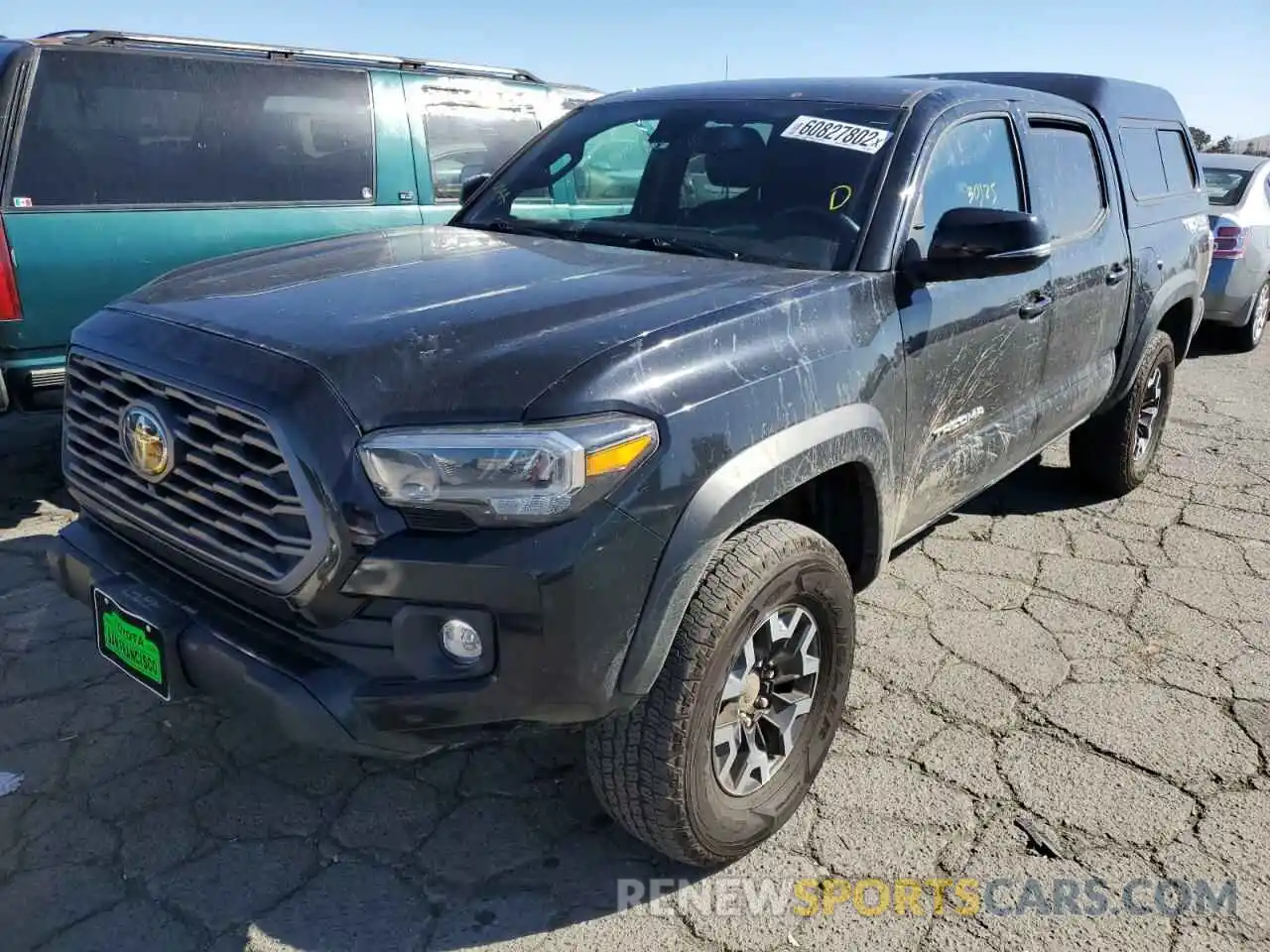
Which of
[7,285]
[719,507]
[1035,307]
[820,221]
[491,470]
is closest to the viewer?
[491,470]

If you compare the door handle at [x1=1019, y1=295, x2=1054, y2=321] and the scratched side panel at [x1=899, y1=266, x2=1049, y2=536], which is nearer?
the scratched side panel at [x1=899, y1=266, x2=1049, y2=536]

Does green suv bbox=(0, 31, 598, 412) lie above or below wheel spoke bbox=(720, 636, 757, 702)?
above

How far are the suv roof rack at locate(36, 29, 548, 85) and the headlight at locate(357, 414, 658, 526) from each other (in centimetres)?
361

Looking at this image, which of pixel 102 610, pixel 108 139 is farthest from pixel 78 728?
pixel 108 139

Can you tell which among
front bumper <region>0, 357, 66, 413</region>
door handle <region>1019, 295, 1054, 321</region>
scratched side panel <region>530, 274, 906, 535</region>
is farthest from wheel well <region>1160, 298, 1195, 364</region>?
front bumper <region>0, 357, 66, 413</region>

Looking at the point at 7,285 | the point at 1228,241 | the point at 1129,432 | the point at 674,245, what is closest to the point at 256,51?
the point at 7,285

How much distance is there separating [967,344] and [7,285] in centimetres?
376

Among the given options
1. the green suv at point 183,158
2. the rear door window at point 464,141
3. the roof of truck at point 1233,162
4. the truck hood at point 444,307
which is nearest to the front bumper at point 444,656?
the truck hood at point 444,307

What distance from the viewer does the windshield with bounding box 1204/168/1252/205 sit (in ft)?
28.8

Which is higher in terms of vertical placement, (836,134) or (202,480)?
(836,134)

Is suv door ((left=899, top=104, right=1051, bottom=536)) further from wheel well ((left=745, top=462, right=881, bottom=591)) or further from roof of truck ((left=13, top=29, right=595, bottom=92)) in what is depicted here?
roof of truck ((left=13, top=29, right=595, bottom=92))

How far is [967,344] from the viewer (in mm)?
3049

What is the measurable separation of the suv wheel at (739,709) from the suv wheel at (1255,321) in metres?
8.05

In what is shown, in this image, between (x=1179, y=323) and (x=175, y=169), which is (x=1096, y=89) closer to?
(x=1179, y=323)
